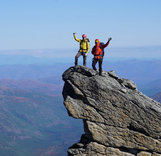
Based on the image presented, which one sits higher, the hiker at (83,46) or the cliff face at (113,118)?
the hiker at (83,46)

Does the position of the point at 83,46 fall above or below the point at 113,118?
above

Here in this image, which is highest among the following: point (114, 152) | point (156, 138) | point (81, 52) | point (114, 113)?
point (81, 52)

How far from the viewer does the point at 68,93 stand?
1419 inches

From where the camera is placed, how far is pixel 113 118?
110ft

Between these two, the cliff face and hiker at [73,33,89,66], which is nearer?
the cliff face

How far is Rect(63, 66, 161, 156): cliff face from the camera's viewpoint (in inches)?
1303

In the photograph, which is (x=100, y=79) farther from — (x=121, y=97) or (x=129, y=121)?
(x=129, y=121)

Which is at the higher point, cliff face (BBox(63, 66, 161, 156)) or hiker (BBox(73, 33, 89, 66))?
hiker (BBox(73, 33, 89, 66))

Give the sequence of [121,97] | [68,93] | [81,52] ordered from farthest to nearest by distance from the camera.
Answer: [81,52]
[68,93]
[121,97]

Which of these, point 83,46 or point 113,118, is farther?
point 83,46

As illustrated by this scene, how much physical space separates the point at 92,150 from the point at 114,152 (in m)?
2.87

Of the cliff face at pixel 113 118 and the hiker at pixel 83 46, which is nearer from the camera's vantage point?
the cliff face at pixel 113 118

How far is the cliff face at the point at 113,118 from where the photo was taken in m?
33.1

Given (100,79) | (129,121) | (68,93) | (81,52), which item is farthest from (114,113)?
(81,52)
